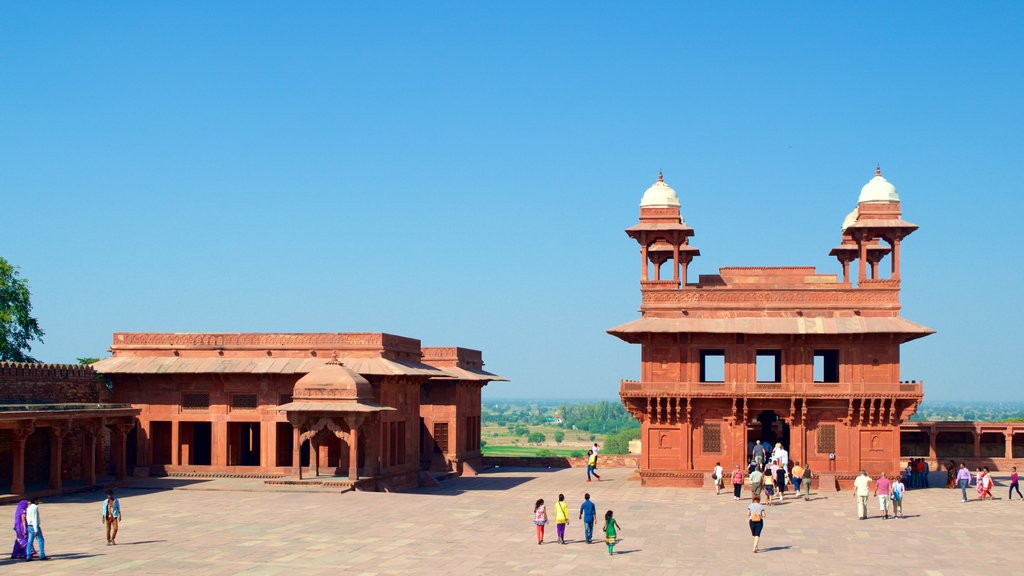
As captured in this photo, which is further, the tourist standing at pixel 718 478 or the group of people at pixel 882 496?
the tourist standing at pixel 718 478

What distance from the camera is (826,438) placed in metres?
44.1

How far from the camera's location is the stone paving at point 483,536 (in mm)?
25250

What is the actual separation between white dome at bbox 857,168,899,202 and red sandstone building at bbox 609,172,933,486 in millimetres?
53

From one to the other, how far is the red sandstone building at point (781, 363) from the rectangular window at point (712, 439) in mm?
45

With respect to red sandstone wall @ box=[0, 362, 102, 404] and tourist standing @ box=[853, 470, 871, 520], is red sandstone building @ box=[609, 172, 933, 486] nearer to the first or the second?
tourist standing @ box=[853, 470, 871, 520]

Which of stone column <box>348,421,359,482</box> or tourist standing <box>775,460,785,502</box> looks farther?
tourist standing <box>775,460,785,502</box>

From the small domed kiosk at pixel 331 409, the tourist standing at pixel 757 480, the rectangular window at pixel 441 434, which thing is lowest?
the tourist standing at pixel 757 480

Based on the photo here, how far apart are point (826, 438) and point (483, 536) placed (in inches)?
752

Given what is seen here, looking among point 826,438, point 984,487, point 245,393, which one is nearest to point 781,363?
point 826,438

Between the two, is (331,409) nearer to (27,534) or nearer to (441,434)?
(441,434)

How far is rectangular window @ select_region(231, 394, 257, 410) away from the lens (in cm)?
4475

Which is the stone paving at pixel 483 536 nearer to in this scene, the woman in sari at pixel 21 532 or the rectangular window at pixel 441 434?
the woman in sari at pixel 21 532

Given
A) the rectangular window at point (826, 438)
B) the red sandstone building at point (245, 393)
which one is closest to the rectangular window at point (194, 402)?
the red sandstone building at point (245, 393)

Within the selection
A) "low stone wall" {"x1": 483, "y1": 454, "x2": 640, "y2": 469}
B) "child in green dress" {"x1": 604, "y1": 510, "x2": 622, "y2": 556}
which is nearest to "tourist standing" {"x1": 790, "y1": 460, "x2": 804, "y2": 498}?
"child in green dress" {"x1": 604, "y1": 510, "x2": 622, "y2": 556}
